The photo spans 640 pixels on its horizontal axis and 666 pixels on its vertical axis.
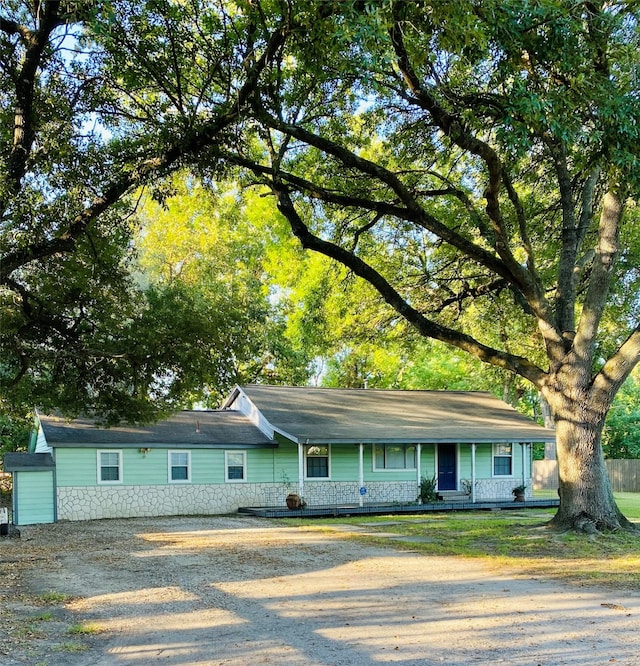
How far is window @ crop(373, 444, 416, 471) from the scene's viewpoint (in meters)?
21.5

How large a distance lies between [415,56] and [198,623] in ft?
22.7

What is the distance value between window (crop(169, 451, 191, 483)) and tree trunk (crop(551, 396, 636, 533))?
35.1 ft

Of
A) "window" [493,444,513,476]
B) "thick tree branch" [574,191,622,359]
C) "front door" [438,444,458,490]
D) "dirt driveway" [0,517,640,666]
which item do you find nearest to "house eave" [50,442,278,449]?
"front door" [438,444,458,490]

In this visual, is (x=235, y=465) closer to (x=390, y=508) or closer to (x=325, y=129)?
(x=390, y=508)

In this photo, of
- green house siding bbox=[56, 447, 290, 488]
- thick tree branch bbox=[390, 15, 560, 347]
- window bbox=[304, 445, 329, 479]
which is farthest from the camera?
window bbox=[304, 445, 329, 479]

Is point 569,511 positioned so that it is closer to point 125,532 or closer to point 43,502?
point 125,532

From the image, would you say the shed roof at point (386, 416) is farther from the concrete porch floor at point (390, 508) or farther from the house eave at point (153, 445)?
the concrete porch floor at point (390, 508)

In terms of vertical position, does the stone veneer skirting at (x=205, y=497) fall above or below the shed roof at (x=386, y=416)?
below

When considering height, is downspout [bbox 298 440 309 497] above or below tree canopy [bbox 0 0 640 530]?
below

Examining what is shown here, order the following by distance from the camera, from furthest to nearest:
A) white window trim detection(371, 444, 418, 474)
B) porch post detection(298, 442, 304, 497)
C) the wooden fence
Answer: the wooden fence
white window trim detection(371, 444, 418, 474)
porch post detection(298, 442, 304, 497)

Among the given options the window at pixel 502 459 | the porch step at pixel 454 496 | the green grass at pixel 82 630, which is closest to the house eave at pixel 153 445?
the porch step at pixel 454 496

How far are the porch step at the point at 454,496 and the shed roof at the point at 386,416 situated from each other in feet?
6.90

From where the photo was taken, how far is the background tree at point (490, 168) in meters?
8.19

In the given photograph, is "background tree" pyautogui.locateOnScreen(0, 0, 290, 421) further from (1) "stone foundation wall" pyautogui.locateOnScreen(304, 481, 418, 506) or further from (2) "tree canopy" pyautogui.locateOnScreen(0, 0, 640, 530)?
(1) "stone foundation wall" pyautogui.locateOnScreen(304, 481, 418, 506)
